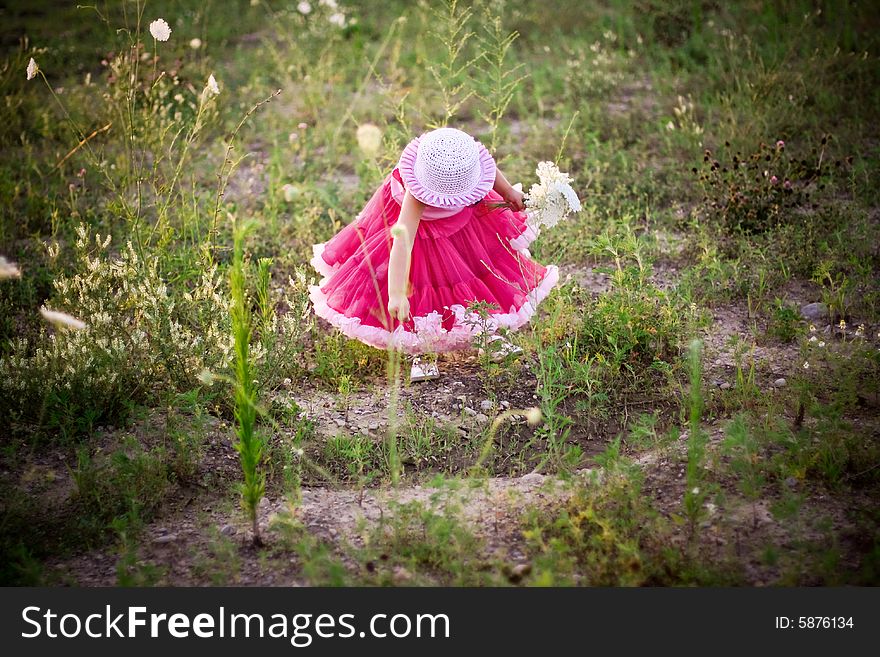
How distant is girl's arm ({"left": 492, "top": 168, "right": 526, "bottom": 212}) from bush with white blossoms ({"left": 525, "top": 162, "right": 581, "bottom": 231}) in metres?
0.40

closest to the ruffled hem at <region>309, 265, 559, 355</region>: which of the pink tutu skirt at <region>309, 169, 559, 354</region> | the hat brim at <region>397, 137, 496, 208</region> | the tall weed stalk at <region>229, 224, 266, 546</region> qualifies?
the pink tutu skirt at <region>309, 169, 559, 354</region>

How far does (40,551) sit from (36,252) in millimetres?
2380

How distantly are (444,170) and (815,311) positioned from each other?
6.49 ft

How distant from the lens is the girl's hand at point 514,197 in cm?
356

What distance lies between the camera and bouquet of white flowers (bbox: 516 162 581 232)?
121 inches

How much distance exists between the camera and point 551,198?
307cm

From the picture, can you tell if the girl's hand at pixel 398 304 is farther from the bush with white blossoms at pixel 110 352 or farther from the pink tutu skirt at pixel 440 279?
the bush with white blossoms at pixel 110 352

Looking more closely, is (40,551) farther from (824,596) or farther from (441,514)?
(824,596)

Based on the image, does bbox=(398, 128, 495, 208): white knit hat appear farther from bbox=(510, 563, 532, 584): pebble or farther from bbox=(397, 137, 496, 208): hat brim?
bbox=(510, 563, 532, 584): pebble

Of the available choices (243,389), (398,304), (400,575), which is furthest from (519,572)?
(398,304)

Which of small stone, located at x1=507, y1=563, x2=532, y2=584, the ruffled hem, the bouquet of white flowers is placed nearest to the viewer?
small stone, located at x1=507, y1=563, x2=532, y2=584

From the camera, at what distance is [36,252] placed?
4480mm

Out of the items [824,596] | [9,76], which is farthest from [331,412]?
[9,76]

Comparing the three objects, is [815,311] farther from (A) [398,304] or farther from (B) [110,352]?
(B) [110,352]
